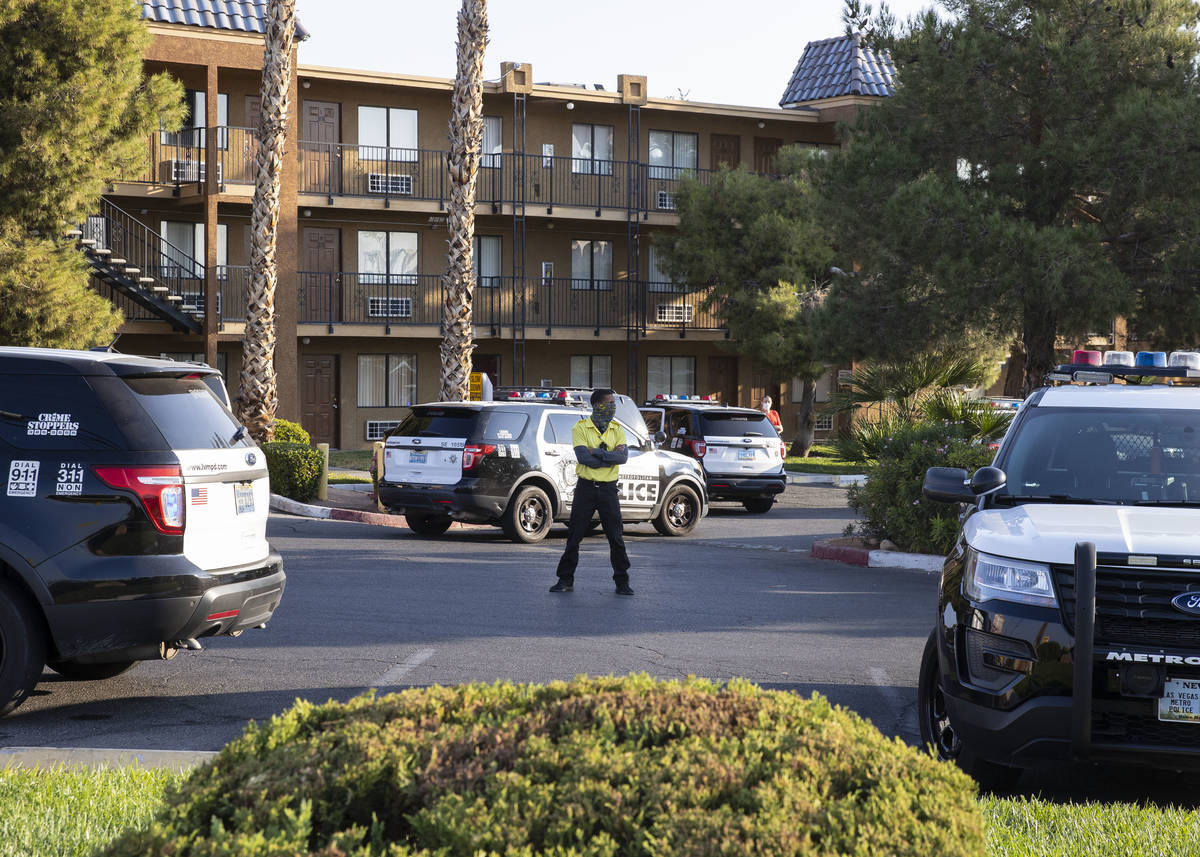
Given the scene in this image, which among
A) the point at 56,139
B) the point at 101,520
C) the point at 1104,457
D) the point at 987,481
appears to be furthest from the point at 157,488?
the point at 56,139

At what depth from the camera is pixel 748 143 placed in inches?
1620

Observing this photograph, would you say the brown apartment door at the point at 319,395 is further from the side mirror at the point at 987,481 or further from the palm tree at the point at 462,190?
the side mirror at the point at 987,481

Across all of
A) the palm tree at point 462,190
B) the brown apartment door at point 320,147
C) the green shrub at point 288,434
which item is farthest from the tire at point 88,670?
the brown apartment door at point 320,147

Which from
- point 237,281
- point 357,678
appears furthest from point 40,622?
point 237,281

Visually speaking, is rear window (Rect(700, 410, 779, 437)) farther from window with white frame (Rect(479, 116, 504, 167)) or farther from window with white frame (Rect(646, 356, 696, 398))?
window with white frame (Rect(646, 356, 696, 398))

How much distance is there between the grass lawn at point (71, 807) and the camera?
4750 mm

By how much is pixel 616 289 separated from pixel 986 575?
33.5 meters

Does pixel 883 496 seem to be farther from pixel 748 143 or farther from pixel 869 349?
pixel 748 143

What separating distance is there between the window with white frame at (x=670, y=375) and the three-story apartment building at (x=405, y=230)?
6cm

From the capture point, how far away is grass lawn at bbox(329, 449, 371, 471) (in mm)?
29609

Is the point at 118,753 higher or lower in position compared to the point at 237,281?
lower

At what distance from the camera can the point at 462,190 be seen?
2388 centimetres

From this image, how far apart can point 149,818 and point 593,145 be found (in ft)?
118

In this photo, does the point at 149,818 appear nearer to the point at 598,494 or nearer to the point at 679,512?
the point at 598,494
